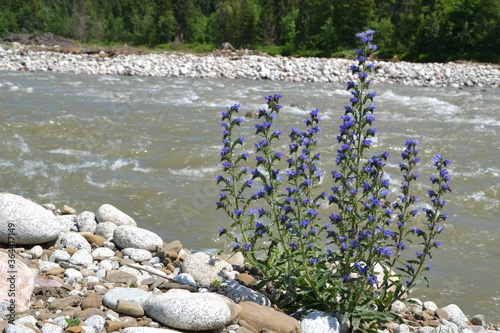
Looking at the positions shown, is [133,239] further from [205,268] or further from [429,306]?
[429,306]

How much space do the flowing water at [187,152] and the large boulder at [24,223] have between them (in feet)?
6.68

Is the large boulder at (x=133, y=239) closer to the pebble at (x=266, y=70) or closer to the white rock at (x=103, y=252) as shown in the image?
the white rock at (x=103, y=252)

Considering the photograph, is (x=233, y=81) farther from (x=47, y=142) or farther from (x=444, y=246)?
(x=444, y=246)

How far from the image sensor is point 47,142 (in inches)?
467

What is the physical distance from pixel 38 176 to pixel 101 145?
236 cm

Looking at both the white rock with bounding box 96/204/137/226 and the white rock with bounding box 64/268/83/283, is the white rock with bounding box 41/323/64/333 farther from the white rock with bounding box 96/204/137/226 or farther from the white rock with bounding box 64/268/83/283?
the white rock with bounding box 96/204/137/226

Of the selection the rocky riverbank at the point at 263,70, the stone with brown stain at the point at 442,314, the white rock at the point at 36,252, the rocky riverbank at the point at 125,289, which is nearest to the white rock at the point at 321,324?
the rocky riverbank at the point at 125,289

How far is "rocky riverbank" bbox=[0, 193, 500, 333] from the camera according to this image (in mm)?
3887

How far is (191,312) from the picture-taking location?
388 centimetres

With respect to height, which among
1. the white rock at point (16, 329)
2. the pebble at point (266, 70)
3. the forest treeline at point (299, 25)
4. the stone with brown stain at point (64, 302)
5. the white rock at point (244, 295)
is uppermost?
the forest treeline at point (299, 25)

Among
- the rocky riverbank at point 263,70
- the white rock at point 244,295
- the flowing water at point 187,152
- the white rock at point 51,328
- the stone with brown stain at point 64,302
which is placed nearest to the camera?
the white rock at point 51,328

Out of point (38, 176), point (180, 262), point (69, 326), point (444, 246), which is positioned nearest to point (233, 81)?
point (38, 176)

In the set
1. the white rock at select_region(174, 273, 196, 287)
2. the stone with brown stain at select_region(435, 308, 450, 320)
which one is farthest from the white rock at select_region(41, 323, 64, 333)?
the stone with brown stain at select_region(435, 308, 450, 320)

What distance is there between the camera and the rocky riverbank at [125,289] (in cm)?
389
